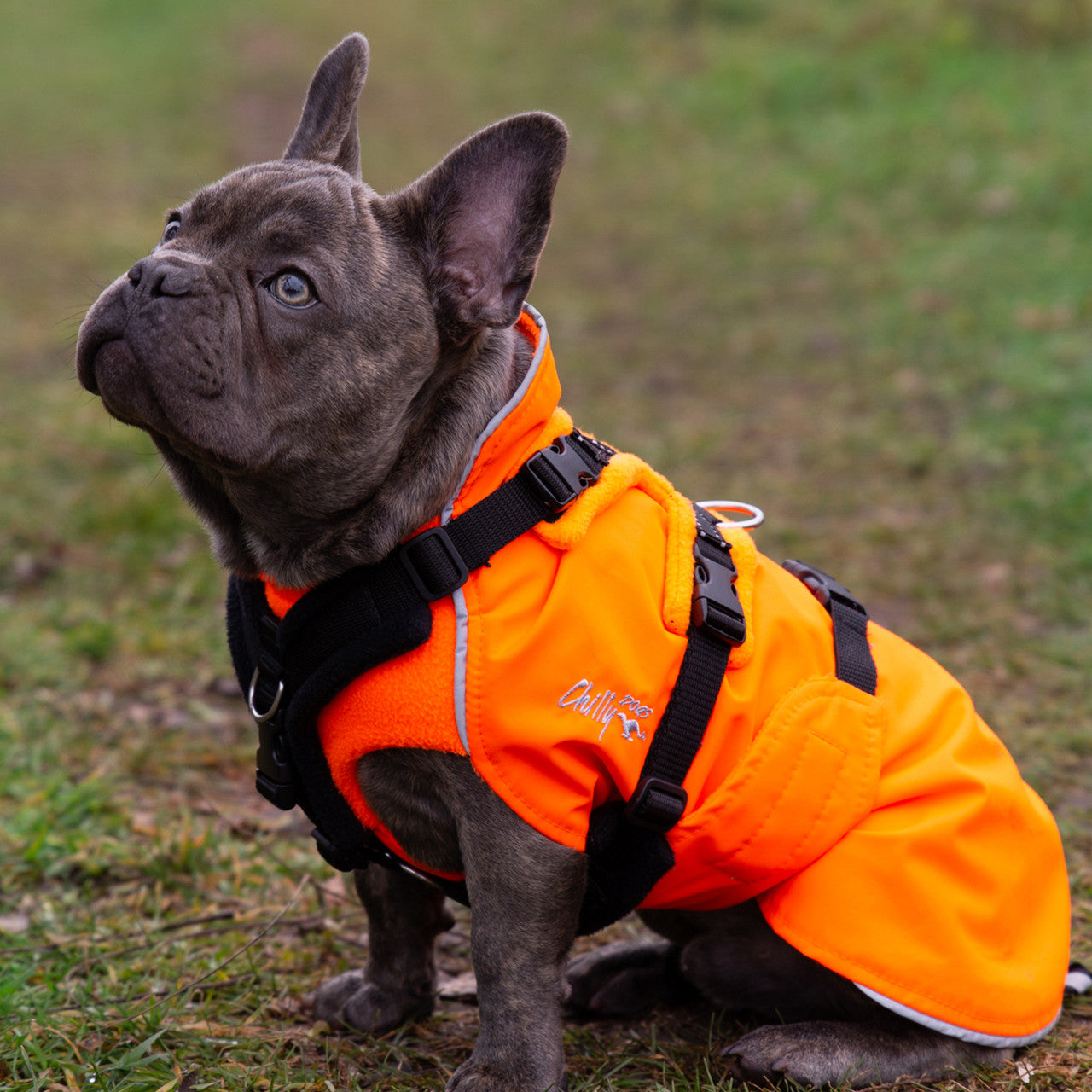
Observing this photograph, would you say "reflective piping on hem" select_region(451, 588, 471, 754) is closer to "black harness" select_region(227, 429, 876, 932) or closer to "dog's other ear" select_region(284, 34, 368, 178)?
"black harness" select_region(227, 429, 876, 932)

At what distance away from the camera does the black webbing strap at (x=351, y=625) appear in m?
2.43

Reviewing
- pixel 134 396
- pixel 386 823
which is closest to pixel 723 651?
pixel 386 823

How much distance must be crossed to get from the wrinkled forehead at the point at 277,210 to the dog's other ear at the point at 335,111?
1.09 feet

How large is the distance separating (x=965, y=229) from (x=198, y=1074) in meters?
9.72

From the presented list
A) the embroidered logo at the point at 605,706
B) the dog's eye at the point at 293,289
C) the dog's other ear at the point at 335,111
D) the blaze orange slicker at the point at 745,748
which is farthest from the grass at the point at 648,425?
the dog's eye at the point at 293,289

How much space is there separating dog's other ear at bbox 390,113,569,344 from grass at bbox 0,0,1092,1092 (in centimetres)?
167

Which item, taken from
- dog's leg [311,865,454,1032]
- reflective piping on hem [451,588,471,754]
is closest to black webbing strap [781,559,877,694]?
reflective piping on hem [451,588,471,754]

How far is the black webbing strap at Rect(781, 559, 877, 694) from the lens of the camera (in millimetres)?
2762

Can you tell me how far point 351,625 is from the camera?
249cm

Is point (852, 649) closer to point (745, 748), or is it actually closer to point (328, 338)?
point (745, 748)

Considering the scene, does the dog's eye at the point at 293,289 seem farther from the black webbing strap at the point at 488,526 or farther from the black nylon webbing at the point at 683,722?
the black nylon webbing at the point at 683,722

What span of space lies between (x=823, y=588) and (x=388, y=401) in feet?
4.09

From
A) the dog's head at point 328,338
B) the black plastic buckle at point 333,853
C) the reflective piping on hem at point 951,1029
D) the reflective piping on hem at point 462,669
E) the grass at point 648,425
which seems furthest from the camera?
the grass at point 648,425

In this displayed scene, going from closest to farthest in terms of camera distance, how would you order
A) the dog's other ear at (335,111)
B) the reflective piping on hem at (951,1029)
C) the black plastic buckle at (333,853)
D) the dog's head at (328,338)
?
the dog's head at (328,338), the reflective piping on hem at (951,1029), the black plastic buckle at (333,853), the dog's other ear at (335,111)
